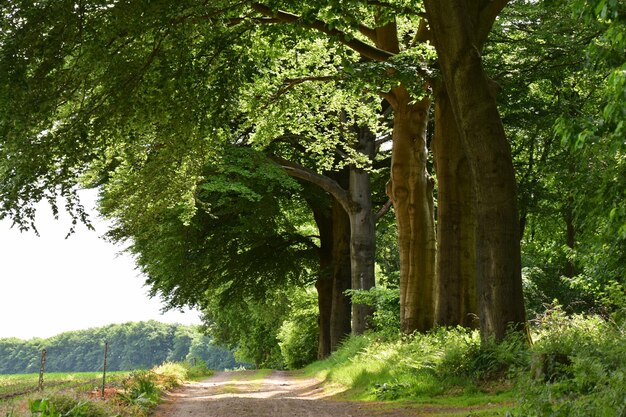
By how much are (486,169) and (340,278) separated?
18.0m

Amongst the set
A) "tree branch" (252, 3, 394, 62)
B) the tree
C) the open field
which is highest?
"tree branch" (252, 3, 394, 62)

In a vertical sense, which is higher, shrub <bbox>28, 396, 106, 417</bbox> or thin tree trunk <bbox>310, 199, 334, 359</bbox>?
thin tree trunk <bbox>310, 199, 334, 359</bbox>

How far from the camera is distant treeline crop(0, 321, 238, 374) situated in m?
87.9

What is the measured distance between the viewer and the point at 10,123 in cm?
1120

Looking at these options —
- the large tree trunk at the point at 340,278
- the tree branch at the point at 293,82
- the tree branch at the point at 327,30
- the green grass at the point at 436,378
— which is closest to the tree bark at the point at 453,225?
the green grass at the point at 436,378

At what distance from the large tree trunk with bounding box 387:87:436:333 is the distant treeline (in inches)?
2414

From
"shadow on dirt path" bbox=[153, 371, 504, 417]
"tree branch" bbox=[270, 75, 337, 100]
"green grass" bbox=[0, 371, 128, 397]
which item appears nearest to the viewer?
"shadow on dirt path" bbox=[153, 371, 504, 417]

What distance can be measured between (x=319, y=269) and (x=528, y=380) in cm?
2529

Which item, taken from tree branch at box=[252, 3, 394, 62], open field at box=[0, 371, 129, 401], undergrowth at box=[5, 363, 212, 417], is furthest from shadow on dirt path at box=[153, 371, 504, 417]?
tree branch at box=[252, 3, 394, 62]

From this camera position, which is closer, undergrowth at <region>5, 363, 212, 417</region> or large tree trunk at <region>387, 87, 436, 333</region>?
undergrowth at <region>5, 363, 212, 417</region>

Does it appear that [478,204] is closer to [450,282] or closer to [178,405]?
[450,282]

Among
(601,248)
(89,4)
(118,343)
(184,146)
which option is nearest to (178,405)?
(184,146)

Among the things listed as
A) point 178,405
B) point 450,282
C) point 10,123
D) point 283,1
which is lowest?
point 178,405

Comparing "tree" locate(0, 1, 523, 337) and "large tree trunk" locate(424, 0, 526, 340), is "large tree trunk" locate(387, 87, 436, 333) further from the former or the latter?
"large tree trunk" locate(424, 0, 526, 340)
